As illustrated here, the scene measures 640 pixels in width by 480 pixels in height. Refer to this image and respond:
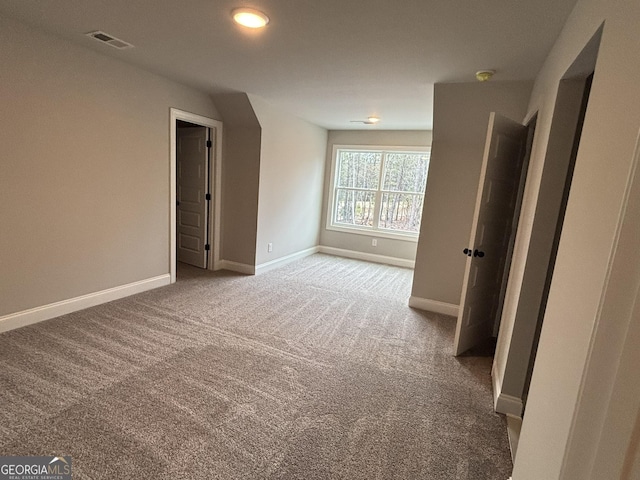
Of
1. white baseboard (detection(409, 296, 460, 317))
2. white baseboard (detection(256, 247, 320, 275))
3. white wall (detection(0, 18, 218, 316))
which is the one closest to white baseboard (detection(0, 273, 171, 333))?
white wall (detection(0, 18, 218, 316))

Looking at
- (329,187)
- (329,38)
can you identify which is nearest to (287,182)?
(329,187)

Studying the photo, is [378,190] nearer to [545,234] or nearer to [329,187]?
[329,187]

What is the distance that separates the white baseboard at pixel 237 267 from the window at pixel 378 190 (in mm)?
2219

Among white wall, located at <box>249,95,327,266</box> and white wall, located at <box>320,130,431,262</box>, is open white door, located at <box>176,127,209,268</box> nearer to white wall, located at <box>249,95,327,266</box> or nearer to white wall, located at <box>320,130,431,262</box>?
white wall, located at <box>249,95,327,266</box>

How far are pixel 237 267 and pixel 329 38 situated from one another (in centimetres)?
337

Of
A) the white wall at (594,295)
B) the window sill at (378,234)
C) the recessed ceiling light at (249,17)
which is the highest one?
the recessed ceiling light at (249,17)

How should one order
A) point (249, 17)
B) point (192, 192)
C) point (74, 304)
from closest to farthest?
point (249, 17), point (74, 304), point (192, 192)

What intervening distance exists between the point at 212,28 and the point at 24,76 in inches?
61.2

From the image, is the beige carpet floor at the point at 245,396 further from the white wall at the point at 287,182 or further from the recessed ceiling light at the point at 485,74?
the recessed ceiling light at the point at 485,74

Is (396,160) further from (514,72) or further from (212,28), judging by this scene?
(212,28)

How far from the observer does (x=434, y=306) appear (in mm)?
3793

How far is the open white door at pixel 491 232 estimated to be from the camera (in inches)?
98.0

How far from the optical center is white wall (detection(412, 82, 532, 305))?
9.87 ft

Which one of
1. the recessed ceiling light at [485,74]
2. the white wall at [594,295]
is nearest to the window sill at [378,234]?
the recessed ceiling light at [485,74]
